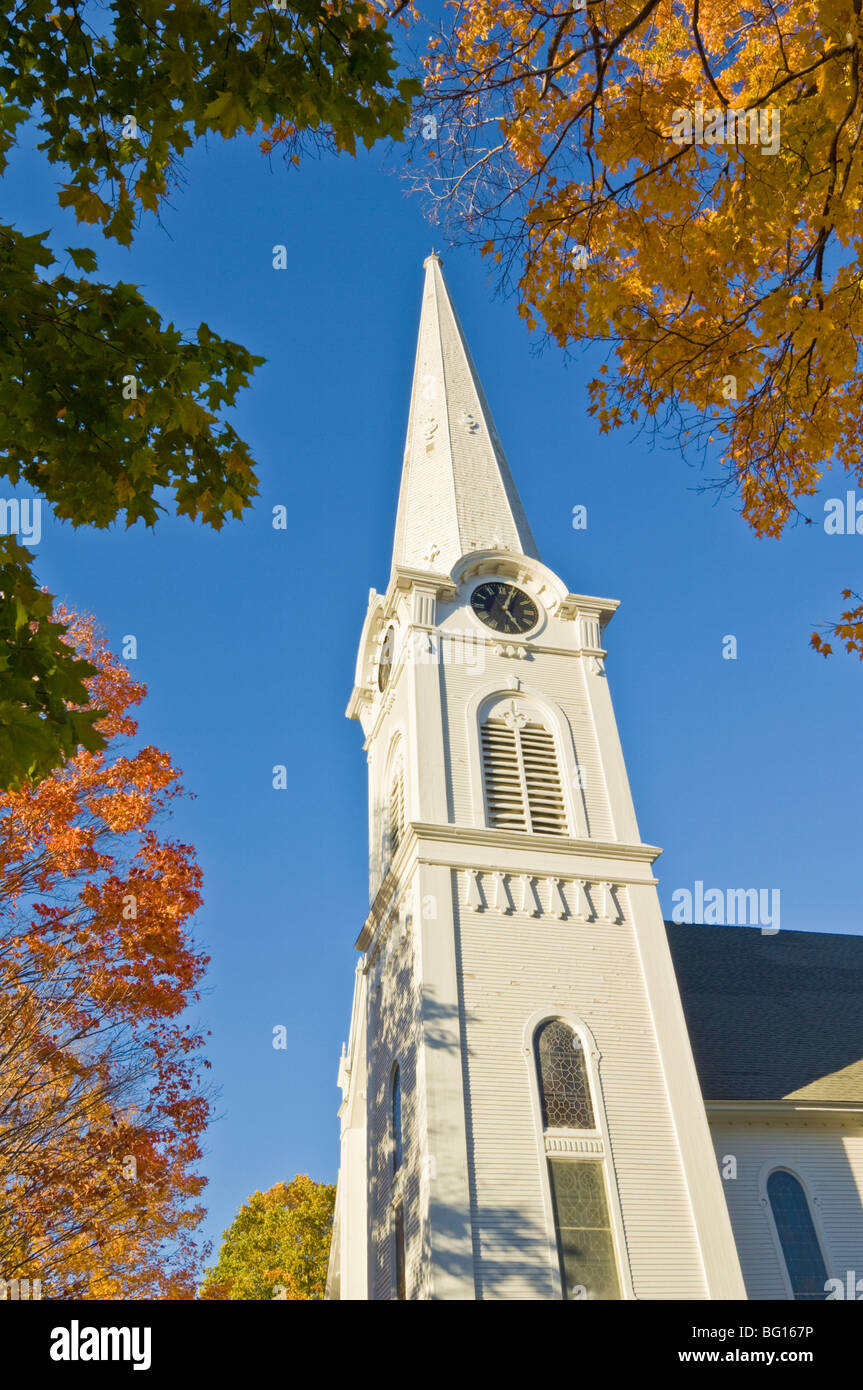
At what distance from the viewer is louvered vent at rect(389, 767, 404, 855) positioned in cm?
2075

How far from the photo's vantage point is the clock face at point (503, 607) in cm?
2280

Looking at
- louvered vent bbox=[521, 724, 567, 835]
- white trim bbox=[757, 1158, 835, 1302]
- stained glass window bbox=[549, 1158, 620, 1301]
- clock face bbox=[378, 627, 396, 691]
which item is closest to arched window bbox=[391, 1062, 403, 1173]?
stained glass window bbox=[549, 1158, 620, 1301]

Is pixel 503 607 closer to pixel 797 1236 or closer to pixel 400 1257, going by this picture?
pixel 400 1257

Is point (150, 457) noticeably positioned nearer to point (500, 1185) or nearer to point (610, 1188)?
point (500, 1185)

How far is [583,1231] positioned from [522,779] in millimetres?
8239

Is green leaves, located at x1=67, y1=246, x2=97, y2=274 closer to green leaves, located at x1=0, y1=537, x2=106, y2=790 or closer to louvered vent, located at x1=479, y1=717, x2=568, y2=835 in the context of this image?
green leaves, located at x1=0, y1=537, x2=106, y2=790

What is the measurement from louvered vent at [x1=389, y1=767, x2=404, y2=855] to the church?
96 millimetres

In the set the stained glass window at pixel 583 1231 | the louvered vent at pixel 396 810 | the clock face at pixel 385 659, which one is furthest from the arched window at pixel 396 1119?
the clock face at pixel 385 659

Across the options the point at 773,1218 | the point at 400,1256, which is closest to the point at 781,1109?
the point at 773,1218

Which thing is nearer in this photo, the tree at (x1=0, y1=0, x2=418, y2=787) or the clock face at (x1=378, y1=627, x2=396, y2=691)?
the tree at (x1=0, y1=0, x2=418, y2=787)

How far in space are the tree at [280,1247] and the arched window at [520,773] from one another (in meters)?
28.6

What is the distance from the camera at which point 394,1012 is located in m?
18.6

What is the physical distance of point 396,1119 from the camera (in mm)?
→ 17484
